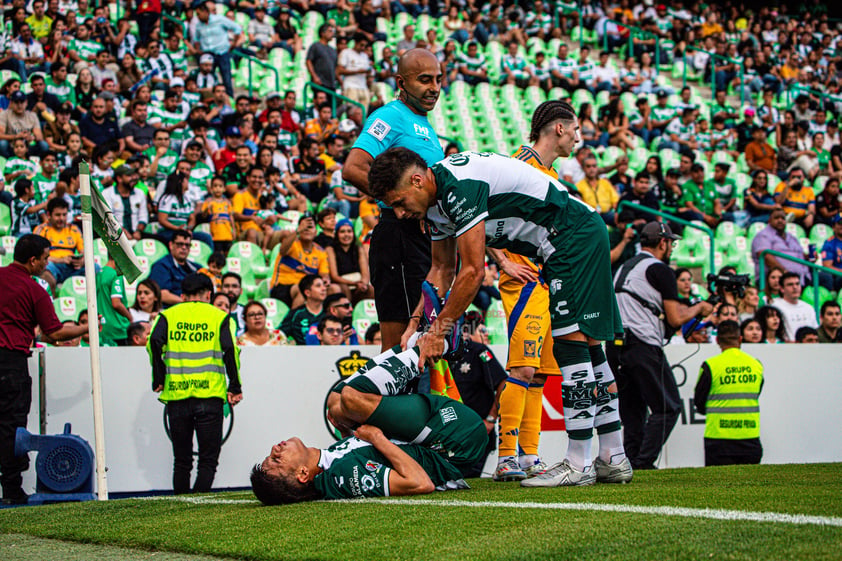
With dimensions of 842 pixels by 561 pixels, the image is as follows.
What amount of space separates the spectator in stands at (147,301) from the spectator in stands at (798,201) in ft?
36.5

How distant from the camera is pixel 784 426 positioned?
413 inches

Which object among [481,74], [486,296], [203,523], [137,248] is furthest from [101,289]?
[481,74]

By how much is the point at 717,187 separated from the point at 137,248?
10345 millimetres

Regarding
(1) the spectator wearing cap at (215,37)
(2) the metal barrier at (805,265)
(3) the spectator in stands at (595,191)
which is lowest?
(2) the metal barrier at (805,265)

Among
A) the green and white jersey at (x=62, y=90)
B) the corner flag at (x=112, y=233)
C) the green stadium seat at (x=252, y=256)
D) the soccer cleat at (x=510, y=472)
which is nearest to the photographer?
the soccer cleat at (x=510, y=472)

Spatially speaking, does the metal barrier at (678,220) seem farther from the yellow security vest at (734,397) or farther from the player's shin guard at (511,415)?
the player's shin guard at (511,415)

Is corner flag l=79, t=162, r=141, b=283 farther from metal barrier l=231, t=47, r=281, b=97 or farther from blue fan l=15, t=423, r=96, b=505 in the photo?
metal barrier l=231, t=47, r=281, b=97

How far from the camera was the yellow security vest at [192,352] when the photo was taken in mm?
8258

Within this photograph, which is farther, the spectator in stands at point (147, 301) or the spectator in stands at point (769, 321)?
the spectator in stands at point (769, 321)

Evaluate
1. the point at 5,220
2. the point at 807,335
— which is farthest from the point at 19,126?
the point at 807,335

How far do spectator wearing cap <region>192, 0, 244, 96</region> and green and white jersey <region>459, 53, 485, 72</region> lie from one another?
525 centimetres

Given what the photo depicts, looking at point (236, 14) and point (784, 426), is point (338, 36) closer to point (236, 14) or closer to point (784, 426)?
point (236, 14)

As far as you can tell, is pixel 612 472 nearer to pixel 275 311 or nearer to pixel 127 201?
pixel 275 311

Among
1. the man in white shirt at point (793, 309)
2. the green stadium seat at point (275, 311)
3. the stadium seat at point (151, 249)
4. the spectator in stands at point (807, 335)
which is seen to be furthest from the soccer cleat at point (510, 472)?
the man in white shirt at point (793, 309)
